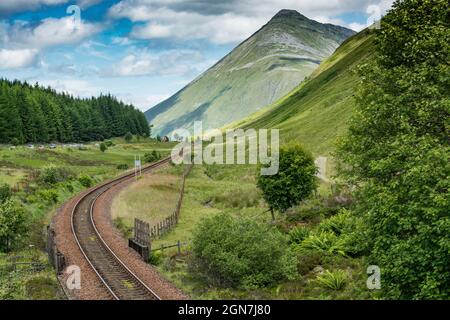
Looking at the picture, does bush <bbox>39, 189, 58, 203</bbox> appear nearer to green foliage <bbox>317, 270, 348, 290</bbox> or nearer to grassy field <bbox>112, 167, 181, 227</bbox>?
grassy field <bbox>112, 167, 181, 227</bbox>

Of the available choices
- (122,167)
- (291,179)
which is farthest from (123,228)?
(122,167)

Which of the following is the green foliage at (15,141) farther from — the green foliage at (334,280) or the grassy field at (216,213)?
the green foliage at (334,280)

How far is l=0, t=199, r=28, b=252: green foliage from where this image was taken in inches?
1406

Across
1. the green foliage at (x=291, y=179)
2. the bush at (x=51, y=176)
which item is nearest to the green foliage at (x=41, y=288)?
the green foliage at (x=291, y=179)

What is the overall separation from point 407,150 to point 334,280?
8355 mm

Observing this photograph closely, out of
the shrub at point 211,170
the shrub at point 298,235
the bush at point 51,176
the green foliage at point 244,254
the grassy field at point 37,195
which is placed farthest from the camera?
the shrub at point 211,170

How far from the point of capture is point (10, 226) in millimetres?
36188

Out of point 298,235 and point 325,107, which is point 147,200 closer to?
point 298,235

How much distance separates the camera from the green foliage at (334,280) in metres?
23.7

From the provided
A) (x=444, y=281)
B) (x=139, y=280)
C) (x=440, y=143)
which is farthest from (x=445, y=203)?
(x=139, y=280)

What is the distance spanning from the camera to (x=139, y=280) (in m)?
27.5

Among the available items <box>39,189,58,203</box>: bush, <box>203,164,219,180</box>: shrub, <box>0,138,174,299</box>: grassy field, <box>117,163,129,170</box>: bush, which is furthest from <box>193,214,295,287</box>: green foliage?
<box>117,163,129,170</box>: bush

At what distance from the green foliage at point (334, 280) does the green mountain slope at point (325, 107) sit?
1107 centimetres

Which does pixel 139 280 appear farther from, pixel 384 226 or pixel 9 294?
pixel 384 226
